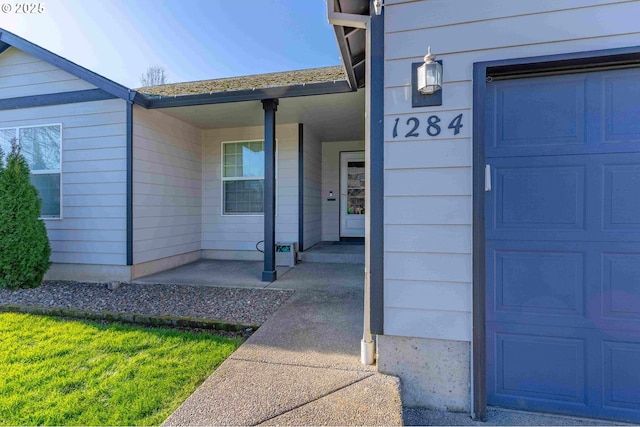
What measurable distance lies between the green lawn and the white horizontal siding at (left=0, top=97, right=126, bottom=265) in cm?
175

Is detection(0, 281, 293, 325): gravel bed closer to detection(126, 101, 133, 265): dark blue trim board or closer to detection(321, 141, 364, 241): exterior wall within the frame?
detection(126, 101, 133, 265): dark blue trim board

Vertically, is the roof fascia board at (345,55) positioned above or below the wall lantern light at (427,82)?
above

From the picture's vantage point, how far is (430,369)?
6.38 feet

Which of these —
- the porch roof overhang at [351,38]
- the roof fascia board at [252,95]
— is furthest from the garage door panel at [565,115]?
the roof fascia board at [252,95]

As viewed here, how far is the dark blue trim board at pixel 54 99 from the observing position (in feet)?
14.9

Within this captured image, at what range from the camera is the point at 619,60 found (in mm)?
1748

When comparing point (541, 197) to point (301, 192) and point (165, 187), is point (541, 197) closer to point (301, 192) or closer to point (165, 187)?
point (301, 192)

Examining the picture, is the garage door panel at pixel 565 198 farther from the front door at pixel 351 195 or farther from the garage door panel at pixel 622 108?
the front door at pixel 351 195

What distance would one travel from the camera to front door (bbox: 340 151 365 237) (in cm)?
716

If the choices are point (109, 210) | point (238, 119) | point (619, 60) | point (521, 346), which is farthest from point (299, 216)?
point (619, 60)

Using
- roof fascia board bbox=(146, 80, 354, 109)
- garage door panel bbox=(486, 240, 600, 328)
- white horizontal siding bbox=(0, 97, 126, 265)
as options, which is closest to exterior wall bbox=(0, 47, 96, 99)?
white horizontal siding bbox=(0, 97, 126, 265)

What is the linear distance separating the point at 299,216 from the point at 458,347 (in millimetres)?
4288

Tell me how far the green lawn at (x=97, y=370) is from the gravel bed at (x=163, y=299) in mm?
404

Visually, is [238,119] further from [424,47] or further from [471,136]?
[471,136]
